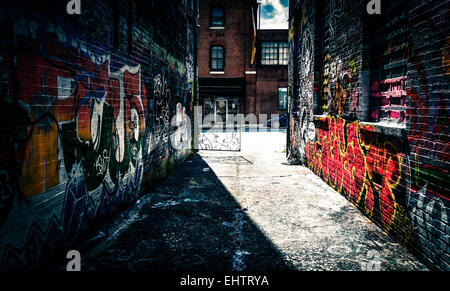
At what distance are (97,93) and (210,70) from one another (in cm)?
2148

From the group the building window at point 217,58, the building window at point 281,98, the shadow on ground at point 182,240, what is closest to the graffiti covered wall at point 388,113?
the shadow on ground at point 182,240

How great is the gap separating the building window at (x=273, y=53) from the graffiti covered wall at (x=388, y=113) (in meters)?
18.3

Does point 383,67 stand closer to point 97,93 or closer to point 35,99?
point 97,93

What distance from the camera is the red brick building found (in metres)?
24.3

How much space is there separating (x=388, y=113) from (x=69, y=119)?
13.7 feet

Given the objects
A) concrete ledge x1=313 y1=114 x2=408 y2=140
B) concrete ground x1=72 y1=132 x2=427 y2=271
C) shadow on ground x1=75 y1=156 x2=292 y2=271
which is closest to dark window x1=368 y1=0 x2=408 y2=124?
concrete ledge x1=313 y1=114 x2=408 y2=140

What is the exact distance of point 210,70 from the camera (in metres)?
24.8

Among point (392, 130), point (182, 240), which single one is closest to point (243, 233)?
point (182, 240)

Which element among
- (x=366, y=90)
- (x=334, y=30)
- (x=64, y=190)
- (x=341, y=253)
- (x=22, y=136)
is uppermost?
(x=334, y=30)

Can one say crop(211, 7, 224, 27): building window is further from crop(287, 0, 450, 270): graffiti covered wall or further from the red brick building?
crop(287, 0, 450, 270): graffiti covered wall

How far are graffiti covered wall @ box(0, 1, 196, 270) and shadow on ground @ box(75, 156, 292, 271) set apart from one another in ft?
1.17

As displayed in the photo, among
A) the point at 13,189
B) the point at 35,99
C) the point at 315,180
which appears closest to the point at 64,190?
the point at 13,189

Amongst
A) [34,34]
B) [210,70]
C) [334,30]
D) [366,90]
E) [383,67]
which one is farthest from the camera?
[210,70]

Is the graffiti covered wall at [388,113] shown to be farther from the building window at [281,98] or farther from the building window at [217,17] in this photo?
the building window at [217,17]
